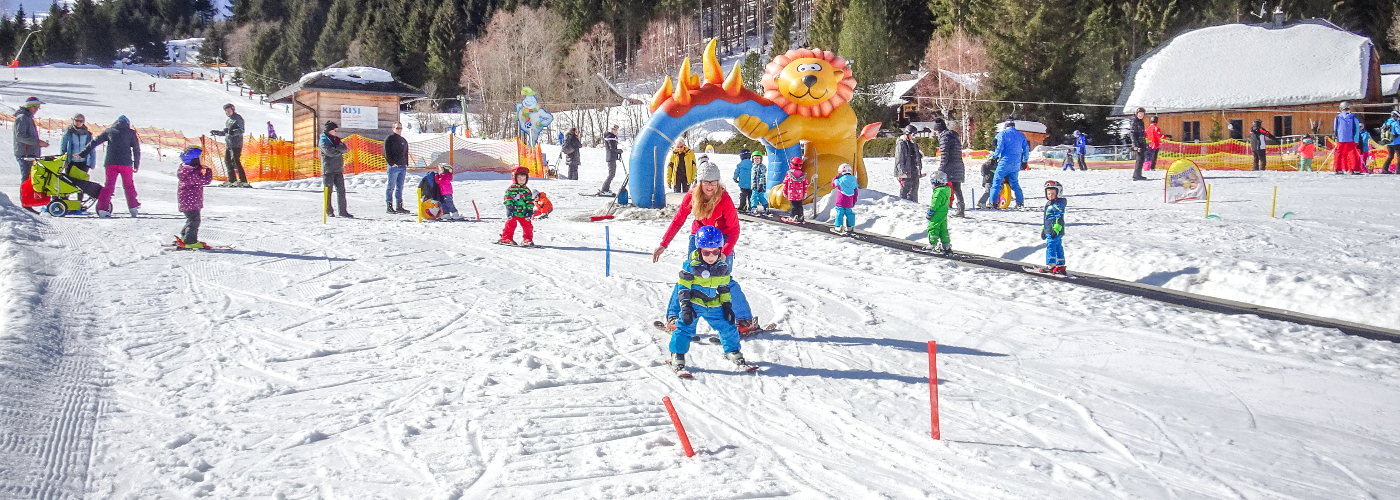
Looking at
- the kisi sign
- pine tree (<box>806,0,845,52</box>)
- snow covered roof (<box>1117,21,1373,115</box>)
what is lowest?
the kisi sign

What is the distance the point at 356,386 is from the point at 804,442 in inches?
107

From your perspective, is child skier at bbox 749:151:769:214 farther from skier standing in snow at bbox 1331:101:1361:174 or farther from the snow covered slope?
skier standing in snow at bbox 1331:101:1361:174

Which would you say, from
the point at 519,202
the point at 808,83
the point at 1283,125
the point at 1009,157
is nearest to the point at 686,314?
the point at 519,202

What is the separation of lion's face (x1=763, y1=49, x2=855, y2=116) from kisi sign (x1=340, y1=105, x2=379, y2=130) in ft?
57.4

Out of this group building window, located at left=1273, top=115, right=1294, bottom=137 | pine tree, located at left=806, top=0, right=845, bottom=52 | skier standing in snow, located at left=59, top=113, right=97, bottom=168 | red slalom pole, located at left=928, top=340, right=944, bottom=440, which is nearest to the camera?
red slalom pole, located at left=928, top=340, right=944, bottom=440

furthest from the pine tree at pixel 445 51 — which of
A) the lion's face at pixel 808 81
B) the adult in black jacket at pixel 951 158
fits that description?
the adult in black jacket at pixel 951 158

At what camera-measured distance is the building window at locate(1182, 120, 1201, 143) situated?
35.4 meters

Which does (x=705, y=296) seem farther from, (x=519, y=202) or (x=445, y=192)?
(x=445, y=192)

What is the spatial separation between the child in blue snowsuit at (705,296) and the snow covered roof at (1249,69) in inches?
1354

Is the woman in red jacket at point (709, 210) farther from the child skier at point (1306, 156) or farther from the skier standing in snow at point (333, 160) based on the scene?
the child skier at point (1306, 156)

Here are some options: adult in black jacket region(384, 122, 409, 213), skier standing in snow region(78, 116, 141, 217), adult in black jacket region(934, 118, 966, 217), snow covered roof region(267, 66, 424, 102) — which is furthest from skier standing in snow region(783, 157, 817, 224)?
snow covered roof region(267, 66, 424, 102)

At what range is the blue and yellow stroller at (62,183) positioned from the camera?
1222cm

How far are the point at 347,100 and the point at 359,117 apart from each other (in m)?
0.65

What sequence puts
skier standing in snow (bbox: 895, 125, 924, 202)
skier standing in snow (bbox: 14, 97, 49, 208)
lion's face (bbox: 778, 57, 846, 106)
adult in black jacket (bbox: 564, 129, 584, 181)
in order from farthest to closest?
adult in black jacket (bbox: 564, 129, 584, 181) < skier standing in snow (bbox: 895, 125, 924, 202) < lion's face (bbox: 778, 57, 846, 106) < skier standing in snow (bbox: 14, 97, 49, 208)
